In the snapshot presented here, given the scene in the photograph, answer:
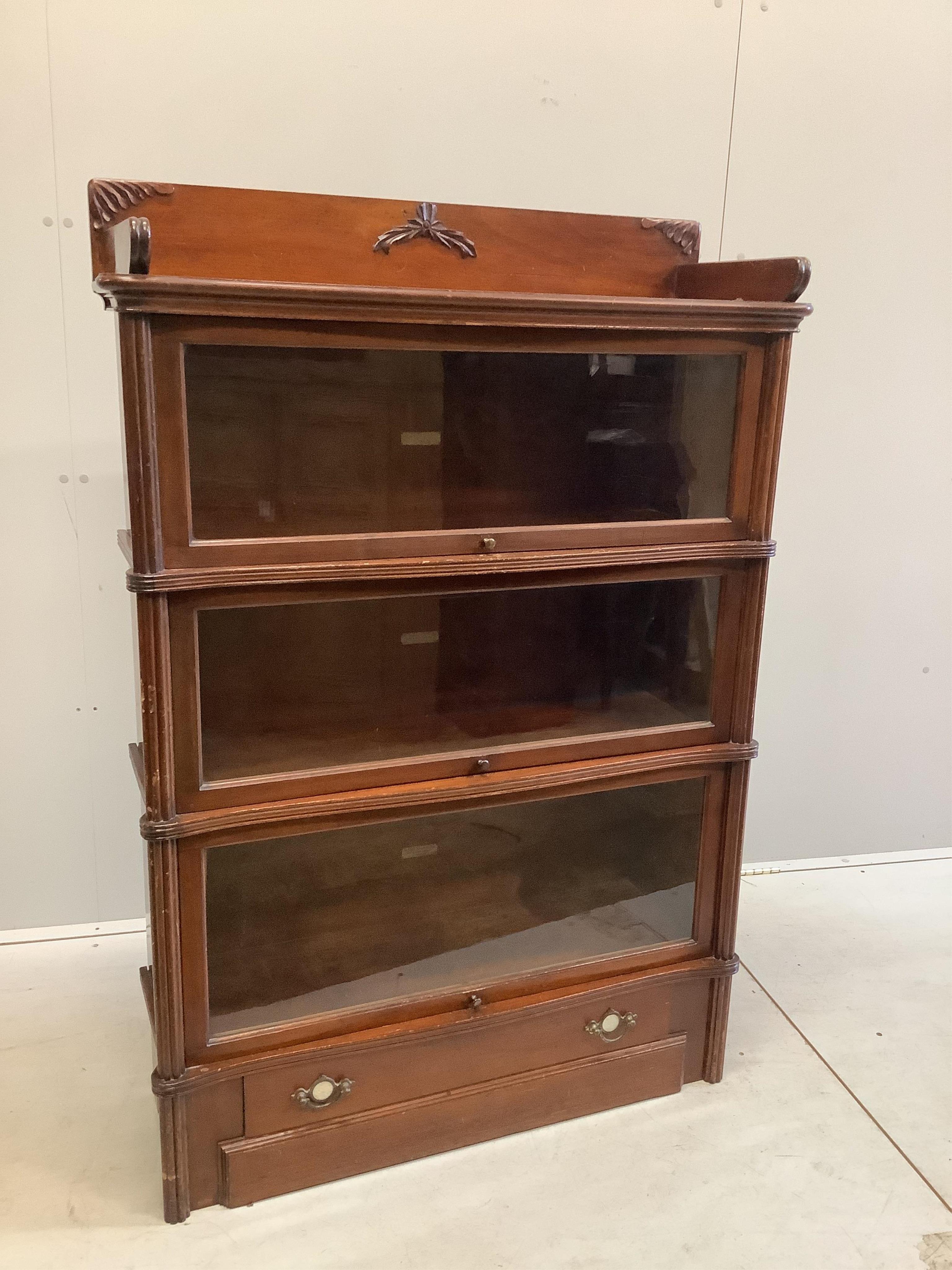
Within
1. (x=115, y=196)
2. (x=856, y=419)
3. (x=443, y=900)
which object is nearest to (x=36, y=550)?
(x=115, y=196)

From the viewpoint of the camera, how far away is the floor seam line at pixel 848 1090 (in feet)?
5.19

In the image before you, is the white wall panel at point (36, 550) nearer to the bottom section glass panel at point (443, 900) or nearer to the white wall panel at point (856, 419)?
the bottom section glass panel at point (443, 900)

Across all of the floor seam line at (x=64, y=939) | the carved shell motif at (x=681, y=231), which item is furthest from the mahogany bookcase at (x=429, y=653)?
the floor seam line at (x=64, y=939)

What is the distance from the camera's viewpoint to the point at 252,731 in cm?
143

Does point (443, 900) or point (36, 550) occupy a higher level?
point (36, 550)

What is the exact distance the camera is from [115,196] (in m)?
1.44

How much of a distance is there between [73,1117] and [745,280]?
167 cm

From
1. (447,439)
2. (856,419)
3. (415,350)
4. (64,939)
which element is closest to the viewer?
(415,350)

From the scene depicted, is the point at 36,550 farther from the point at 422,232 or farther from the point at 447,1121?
the point at 447,1121

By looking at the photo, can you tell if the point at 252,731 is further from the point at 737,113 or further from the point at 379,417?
the point at 737,113

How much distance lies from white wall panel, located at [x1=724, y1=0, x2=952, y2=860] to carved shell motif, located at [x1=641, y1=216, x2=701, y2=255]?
381 mm

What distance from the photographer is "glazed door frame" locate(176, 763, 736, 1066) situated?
1408mm

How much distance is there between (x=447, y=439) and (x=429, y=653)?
308 millimetres

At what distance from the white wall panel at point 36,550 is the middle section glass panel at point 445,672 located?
29.5 inches
